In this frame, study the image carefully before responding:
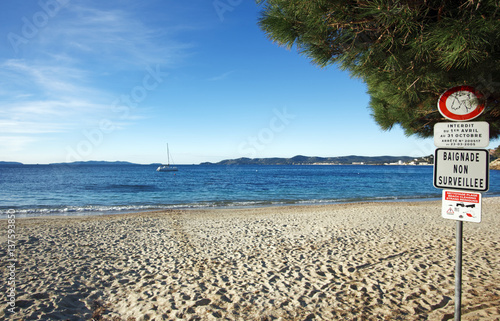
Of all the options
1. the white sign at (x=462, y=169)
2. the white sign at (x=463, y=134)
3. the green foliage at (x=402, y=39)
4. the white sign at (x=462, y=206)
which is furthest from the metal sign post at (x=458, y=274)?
the green foliage at (x=402, y=39)

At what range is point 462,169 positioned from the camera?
264 centimetres

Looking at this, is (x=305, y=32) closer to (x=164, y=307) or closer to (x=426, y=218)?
(x=164, y=307)

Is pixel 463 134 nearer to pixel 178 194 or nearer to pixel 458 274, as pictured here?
pixel 458 274

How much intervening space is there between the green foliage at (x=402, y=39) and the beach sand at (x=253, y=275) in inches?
127

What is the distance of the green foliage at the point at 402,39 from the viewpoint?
2359mm

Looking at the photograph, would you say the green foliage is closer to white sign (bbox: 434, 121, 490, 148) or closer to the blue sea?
white sign (bbox: 434, 121, 490, 148)

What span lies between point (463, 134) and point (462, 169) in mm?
351

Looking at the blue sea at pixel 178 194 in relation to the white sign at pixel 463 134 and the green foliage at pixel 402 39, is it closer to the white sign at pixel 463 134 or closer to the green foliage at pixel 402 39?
the green foliage at pixel 402 39

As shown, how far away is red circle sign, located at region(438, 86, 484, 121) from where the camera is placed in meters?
2.70

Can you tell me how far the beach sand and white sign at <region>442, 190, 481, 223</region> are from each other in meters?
2.12

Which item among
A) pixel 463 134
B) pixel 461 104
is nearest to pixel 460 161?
pixel 463 134

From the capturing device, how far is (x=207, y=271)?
5812 mm

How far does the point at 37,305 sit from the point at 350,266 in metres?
5.89

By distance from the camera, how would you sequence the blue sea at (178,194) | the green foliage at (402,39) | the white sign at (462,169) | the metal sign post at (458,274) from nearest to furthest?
the green foliage at (402,39) < the white sign at (462,169) < the metal sign post at (458,274) < the blue sea at (178,194)
